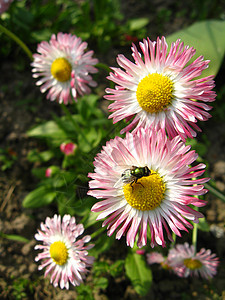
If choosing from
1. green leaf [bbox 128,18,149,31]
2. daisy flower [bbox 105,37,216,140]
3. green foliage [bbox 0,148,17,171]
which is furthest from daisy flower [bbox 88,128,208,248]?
green leaf [bbox 128,18,149,31]

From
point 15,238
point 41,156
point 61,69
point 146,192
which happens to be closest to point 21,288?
point 15,238

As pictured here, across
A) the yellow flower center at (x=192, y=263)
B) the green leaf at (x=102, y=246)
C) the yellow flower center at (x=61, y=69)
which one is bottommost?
the yellow flower center at (x=192, y=263)

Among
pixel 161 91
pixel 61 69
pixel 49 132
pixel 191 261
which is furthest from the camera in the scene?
pixel 49 132

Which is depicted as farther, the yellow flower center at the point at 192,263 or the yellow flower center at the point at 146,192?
the yellow flower center at the point at 192,263

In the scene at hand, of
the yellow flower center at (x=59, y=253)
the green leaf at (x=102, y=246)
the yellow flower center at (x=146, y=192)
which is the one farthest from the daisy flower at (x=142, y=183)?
the green leaf at (x=102, y=246)

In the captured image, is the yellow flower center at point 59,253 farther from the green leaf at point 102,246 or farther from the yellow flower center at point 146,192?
the yellow flower center at point 146,192

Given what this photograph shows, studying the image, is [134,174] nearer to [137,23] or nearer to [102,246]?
[102,246]

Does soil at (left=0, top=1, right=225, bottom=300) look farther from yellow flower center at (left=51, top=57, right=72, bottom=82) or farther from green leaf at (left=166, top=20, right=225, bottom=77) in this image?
yellow flower center at (left=51, top=57, right=72, bottom=82)

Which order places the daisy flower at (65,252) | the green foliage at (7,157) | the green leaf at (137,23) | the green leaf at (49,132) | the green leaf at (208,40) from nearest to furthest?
the daisy flower at (65,252)
the green leaf at (208,40)
the green leaf at (49,132)
the green foliage at (7,157)
the green leaf at (137,23)
